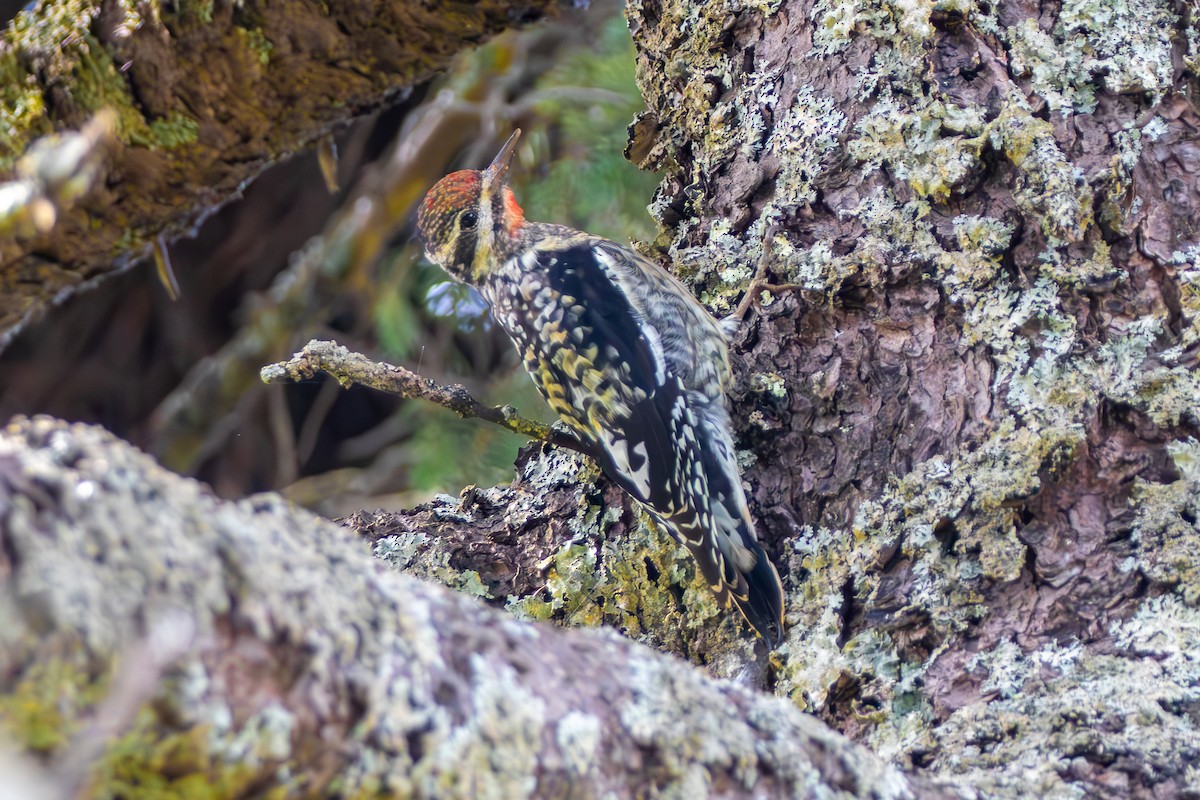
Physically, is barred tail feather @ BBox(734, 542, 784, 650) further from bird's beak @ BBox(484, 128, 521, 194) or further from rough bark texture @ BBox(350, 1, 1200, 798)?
bird's beak @ BBox(484, 128, 521, 194)

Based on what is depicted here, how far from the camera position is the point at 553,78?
3.38 metres

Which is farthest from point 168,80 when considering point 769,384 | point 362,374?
point 769,384

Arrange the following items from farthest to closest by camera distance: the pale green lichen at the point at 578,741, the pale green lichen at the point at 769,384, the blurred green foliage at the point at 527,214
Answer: the blurred green foliage at the point at 527,214
the pale green lichen at the point at 769,384
the pale green lichen at the point at 578,741

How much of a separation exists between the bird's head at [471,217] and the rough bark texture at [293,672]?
1840 mm

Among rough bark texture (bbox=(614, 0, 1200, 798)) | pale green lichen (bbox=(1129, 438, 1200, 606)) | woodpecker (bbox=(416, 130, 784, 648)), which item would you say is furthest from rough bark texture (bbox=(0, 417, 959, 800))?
woodpecker (bbox=(416, 130, 784, 648))

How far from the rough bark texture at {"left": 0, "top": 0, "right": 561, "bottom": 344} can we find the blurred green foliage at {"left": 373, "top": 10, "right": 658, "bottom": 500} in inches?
41.4

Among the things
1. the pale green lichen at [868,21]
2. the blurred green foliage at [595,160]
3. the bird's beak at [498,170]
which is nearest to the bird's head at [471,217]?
the bird's beak at [498,170]

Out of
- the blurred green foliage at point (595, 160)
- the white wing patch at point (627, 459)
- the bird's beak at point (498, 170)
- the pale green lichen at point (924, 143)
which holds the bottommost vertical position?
the white wing patch at point (627, 459)

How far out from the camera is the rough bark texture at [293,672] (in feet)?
1.92

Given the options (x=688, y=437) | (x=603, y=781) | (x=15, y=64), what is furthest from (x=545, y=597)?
(x=15, y=64)

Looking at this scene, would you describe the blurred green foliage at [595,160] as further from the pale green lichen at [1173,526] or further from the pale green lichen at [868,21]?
the pale green lichen at [1173,526]

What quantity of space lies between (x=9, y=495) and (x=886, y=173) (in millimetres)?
1448

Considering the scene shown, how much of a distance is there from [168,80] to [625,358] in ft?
3.28

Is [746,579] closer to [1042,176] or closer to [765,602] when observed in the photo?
[765,602]
